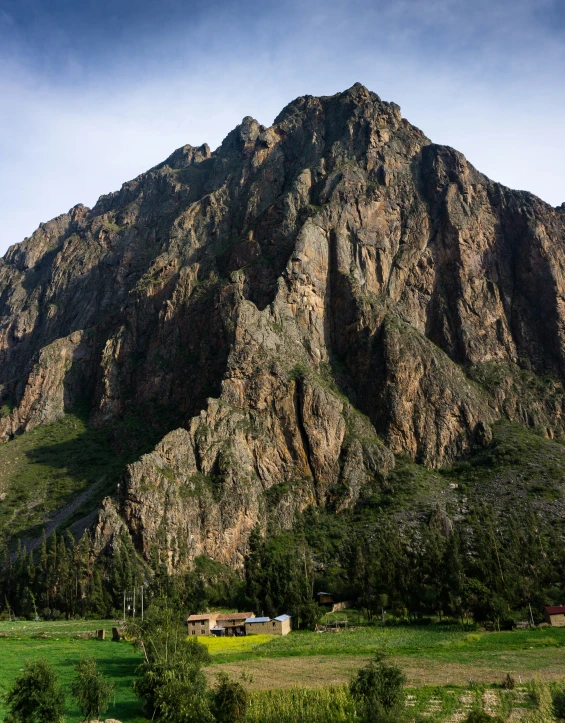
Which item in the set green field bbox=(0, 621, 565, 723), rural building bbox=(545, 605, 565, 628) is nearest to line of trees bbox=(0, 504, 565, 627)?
rural building bbox=(545, 605, 565, 628)

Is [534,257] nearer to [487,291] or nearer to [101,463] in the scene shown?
[487,291]

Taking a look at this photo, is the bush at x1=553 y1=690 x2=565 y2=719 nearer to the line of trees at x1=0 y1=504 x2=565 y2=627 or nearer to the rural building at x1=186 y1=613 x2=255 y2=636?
the line of trees at x1=0 y1=504 x2=565 y2=627

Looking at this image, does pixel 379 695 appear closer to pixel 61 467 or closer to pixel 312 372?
pixel 312 372

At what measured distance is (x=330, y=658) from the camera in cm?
6250

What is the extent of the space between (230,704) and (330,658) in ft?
96.4

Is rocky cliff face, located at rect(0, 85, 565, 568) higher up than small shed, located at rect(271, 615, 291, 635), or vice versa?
rocky cliff face, located at rect(0, 85, 565, 568)

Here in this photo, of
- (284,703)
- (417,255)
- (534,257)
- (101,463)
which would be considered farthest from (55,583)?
(534,257)

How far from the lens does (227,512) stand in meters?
130

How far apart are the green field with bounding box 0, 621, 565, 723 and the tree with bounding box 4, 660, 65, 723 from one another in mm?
6063

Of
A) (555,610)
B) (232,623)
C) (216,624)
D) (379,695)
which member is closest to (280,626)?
(232,623)

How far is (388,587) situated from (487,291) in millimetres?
124016

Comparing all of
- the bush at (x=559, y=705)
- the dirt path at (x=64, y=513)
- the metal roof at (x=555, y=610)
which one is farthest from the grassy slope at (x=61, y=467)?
the bush at (x=559, y=705)

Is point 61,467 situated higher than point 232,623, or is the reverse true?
point 61,467

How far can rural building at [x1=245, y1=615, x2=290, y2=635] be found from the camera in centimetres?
8469
